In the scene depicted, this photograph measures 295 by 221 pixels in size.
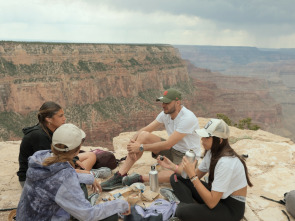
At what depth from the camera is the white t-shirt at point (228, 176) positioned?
3346mm

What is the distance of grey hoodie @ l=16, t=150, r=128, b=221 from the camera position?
2906mm

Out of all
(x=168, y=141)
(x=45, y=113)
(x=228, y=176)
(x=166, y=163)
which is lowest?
(x=166, y=163)

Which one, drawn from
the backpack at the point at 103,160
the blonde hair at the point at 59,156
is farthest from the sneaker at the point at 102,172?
the blonde hair at the point at 59,156

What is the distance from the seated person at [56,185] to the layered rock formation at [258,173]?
1.89 metres

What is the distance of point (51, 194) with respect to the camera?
9.59 ft

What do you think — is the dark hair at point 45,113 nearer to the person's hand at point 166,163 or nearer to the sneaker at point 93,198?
the sneaker at point 93,198

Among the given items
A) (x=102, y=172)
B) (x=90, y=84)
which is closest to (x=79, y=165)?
(x=102, y=172)

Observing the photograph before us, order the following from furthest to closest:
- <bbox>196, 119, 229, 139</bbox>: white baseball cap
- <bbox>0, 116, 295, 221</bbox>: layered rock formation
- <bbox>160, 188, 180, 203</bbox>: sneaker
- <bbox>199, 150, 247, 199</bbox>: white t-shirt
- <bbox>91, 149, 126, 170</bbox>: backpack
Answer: <bbox>91, 149, 126, 170</bbox>: backpack
<bbox>0, 116, 295, 221</bbox>: layered rock formation
<bbox>160, 188, 180, 203</bbox>: sneaker
<bbox>196, 119, 229, 139</bbox>: white baseball cap
<bbox>199, 150, 247, 199</bbox>: white t-shirt

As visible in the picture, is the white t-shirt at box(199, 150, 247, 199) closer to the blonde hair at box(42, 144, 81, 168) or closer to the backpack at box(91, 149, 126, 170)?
the blonde hair at box(42, 144, 81, 168)

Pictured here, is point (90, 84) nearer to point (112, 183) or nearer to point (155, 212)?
point (112, 183)

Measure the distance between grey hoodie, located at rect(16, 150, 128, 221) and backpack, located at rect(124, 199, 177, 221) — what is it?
0.78 meters

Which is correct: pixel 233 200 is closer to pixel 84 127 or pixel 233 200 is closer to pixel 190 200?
pixel 190 200

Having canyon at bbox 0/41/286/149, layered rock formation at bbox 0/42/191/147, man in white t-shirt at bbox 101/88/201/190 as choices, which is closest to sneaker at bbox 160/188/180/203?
man in white t-shirt at bbox 101/88/201/190

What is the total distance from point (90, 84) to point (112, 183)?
44.2 metres
